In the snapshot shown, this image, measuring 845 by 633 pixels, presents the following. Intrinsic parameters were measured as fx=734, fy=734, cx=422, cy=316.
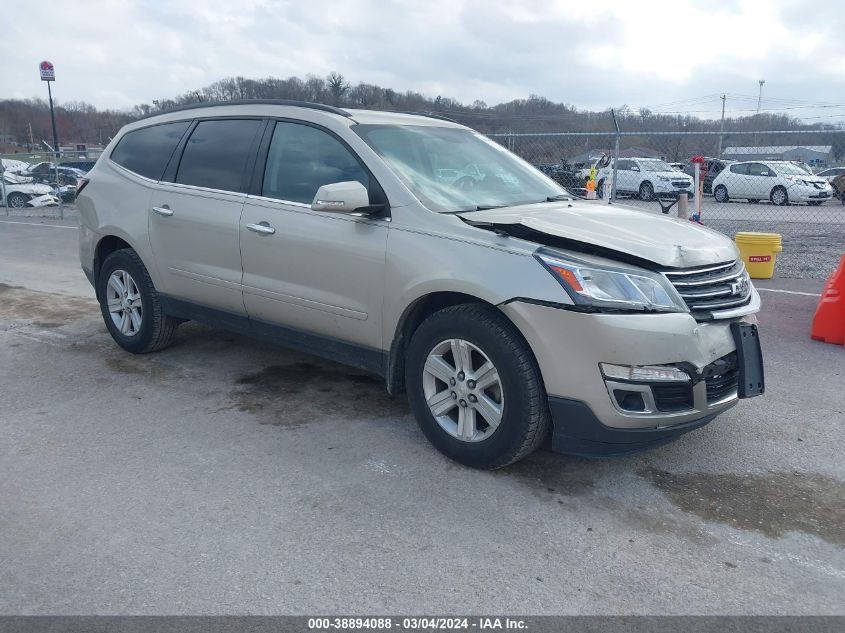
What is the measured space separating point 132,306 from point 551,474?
3555 mm

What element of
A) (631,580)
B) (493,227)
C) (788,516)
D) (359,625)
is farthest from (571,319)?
(359,625)

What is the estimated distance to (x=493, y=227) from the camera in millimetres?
3645

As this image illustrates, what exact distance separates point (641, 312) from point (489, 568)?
1297mm

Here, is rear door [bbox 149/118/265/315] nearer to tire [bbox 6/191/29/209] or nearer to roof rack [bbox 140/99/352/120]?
roof rack [bbox 140/99/352/120]

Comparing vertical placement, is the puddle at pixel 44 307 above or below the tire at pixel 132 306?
below

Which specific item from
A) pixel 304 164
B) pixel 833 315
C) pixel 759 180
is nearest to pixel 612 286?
pixel 304 164

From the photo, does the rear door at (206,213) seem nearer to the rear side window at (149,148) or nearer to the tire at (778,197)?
the rear side window at (149,148)

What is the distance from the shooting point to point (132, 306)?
562 cm

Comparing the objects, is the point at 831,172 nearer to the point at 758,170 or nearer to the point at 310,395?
the point at 758,170

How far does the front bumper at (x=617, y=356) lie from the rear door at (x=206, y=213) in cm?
217

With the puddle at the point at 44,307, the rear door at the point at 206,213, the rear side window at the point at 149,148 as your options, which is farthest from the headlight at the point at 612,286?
the puddle at the point at 44,307

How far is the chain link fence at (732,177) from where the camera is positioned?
1310cm

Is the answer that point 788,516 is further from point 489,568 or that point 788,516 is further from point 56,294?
point 56,294

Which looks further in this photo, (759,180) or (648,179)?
(648,179)
